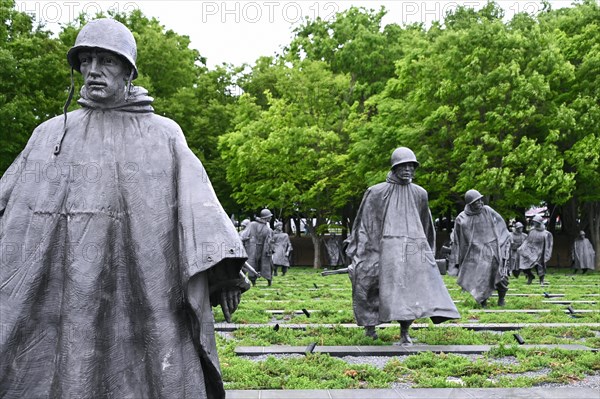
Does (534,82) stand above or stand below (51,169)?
above

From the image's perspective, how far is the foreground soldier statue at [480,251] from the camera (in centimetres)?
1516

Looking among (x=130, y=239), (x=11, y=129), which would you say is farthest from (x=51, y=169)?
(x=11, y=129)

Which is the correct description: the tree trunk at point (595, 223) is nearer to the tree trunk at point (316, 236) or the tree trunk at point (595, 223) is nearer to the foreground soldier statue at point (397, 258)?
the tree trunk at point (316, 236)

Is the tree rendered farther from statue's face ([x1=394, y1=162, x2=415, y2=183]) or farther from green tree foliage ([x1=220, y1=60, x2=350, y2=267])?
statue's face ([x1=394, y1=162, x2=415, y2=183])

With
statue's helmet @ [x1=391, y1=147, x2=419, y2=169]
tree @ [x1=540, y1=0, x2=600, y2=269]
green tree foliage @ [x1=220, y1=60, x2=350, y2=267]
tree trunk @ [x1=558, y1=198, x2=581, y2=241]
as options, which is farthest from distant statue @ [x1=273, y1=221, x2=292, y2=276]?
statue's helmet @ [x1=391, y1=147, x2=419, y2=169]

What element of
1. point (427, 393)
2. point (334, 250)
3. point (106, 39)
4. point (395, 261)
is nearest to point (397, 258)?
point (395, 261)

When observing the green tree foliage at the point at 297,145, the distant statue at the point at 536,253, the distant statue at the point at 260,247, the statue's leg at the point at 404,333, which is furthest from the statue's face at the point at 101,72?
the green tree foliage at the point at 297,145

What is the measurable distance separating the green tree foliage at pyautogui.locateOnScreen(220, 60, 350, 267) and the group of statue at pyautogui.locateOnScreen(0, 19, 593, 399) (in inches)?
1131

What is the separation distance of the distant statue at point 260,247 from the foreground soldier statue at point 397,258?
1194 centimetres

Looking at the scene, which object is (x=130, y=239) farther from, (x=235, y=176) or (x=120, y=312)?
(x=235, y=176)

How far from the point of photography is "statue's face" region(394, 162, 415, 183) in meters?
10.6

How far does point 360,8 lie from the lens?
1581 inches

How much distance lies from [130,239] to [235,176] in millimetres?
31554

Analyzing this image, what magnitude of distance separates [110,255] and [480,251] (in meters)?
12.3
